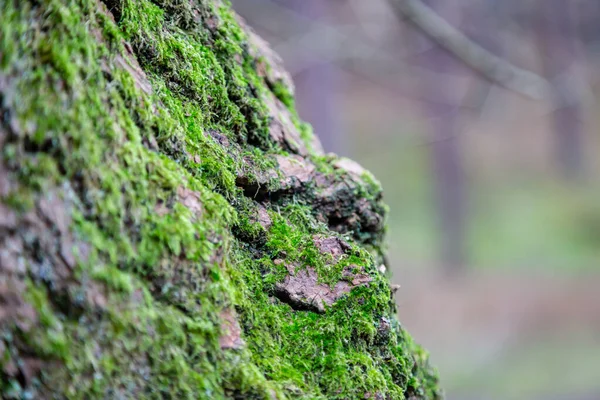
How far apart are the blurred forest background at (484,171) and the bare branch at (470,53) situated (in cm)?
3

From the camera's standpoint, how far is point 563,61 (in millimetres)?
18141

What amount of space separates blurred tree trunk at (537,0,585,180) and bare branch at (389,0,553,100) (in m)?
8.43

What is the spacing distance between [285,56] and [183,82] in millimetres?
10265

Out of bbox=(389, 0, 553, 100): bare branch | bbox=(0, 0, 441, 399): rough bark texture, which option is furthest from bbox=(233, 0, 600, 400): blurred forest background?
bbox=(0, 0, 441, 399): rough bark texture

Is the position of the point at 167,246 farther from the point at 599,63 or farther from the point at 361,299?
the point at 599,63

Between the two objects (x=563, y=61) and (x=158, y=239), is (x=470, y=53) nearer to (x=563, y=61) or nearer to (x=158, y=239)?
(x=158, y=239)

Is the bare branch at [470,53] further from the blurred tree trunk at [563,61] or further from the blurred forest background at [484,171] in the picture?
the blurred tree trunk at [563,61]

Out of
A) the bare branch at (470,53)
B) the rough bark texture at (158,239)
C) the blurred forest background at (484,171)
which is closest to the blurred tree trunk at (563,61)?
the blurred forest background at (484,171)

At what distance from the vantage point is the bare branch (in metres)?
7.22

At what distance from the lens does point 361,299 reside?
161 cm

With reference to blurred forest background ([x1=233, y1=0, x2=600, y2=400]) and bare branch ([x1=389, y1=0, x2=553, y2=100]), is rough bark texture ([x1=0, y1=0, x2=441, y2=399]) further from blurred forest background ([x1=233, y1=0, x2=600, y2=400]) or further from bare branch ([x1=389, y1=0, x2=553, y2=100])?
blurred forest background ([x1=233, y1=0, x2=600, y2=400])

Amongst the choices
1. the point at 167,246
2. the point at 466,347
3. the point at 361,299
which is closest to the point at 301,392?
the point at 361,299

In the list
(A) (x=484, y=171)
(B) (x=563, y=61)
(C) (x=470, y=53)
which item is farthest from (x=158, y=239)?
(A) (x=484, y=171)

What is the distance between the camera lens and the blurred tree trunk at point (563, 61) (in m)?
18.3
